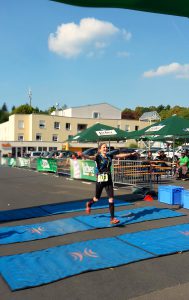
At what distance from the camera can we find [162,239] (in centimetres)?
672

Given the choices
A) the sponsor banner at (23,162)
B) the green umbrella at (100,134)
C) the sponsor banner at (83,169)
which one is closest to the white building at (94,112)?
the sponsor banner at (23,162)

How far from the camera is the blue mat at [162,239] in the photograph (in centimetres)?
614

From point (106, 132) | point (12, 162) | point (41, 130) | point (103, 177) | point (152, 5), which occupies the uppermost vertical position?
point (41, 130)

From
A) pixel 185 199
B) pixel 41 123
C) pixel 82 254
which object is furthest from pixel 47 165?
pixel 41 123

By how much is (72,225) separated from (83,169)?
987cm

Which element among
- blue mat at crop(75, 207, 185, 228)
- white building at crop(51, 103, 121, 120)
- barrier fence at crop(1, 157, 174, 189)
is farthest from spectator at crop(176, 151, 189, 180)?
white building at crop(51, 103, 121, 120)

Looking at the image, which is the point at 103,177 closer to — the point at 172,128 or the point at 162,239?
the point at 162,239

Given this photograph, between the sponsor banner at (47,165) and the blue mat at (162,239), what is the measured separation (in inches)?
626

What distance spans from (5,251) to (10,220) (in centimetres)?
251

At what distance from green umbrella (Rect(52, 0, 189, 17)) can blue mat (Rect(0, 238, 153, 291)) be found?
3.86m

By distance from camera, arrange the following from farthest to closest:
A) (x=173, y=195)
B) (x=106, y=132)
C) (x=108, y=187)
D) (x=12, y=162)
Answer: (x=12, y=162), (x=106, y=132), (x=173, y=195), (x=108, y=187)

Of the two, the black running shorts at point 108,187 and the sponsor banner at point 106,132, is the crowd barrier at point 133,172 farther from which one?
the black running shorts at point 108,187

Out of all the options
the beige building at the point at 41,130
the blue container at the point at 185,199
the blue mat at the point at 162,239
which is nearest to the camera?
the blue mat at the point at 162,239

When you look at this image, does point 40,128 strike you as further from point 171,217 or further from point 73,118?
point 171,217
